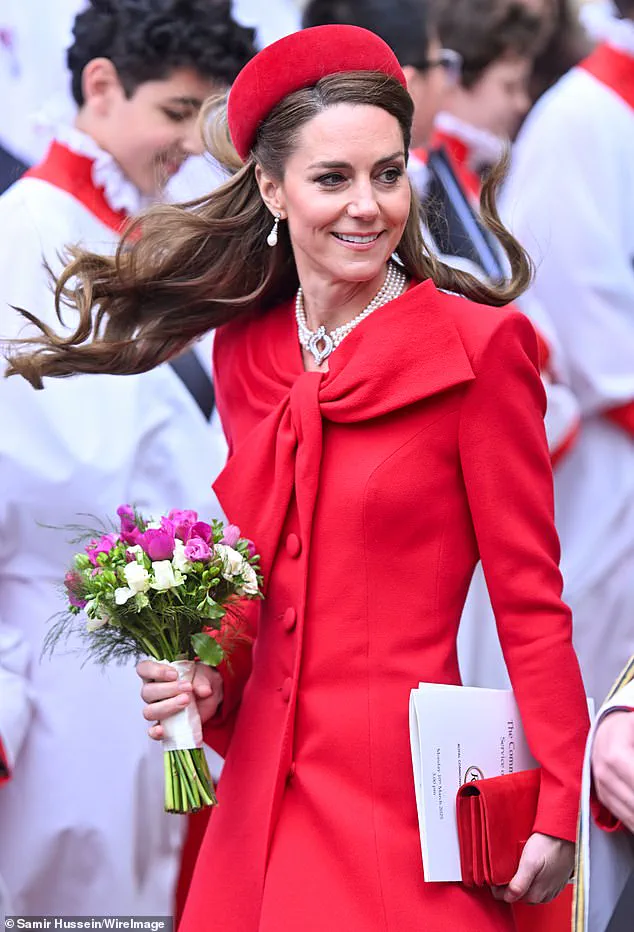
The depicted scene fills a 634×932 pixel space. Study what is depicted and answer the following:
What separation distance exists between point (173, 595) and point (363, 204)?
2.30ft

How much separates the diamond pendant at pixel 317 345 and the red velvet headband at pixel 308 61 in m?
0.39

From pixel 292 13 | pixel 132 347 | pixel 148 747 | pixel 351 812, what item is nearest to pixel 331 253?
pixel 132 347

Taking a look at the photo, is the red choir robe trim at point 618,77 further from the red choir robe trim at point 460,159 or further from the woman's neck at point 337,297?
the woman's neck at point 337,297

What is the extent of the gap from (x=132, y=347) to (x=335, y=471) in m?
0.59

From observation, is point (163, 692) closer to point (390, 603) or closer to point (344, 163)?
point (390, 603)

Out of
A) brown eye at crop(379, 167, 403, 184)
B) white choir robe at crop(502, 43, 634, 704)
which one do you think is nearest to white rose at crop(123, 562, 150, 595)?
brown eye at crop(379, 167, 403, 184)

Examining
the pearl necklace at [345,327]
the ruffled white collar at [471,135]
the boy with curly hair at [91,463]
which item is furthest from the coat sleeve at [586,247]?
the pearl necklace at [345,327]

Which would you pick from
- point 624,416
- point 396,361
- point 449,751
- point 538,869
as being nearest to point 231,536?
point 396,361

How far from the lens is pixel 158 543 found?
2.38 m

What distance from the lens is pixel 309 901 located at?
92.4 inches

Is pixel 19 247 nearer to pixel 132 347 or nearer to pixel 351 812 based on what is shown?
pixel 132 347

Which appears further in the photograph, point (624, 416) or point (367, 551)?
point (624, 416)

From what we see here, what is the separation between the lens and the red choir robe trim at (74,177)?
386cm

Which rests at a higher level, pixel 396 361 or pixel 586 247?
pixel 396 361
